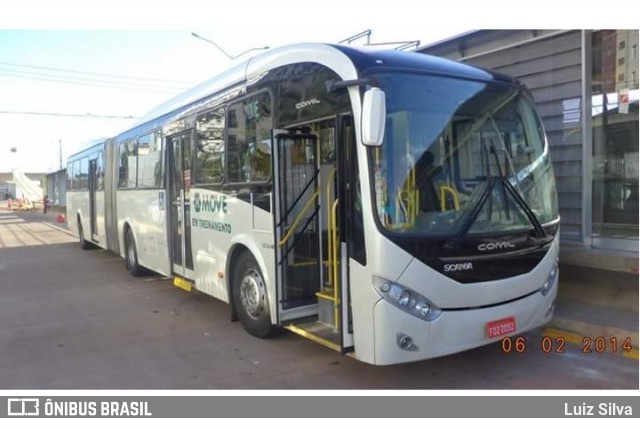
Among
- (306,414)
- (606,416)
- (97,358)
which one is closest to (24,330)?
(97,358)

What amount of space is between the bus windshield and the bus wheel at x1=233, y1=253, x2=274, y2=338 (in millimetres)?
2121

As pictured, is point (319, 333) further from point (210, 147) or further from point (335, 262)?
point (210, 147)

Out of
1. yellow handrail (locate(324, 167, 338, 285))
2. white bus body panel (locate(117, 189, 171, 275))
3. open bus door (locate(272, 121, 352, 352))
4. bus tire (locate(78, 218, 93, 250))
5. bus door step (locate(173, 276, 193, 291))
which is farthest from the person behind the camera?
bus tire (locate(78, 218, 93, 250))

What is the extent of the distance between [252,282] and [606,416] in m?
3.58

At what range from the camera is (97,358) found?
5.74 m

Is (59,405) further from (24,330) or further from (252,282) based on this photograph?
(24,330)

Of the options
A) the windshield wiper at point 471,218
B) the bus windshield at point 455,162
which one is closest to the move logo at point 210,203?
the bus windshield at point 455,162

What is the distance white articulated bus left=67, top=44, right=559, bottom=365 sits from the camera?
4250 mm

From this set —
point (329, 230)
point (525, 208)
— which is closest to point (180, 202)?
point (329, 230)

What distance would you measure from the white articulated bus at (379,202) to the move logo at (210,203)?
29 millimetres

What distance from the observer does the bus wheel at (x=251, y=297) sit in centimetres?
588

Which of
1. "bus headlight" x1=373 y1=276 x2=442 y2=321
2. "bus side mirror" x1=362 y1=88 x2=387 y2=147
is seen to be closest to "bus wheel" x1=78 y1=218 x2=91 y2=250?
"bus headlight" x1=373 y1=276 x2=442 y2=321

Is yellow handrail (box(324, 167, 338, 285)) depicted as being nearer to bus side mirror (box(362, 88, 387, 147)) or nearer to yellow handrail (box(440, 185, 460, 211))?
yellow handrail (box(440, 185, 460, 211))
